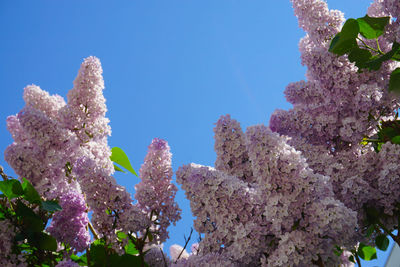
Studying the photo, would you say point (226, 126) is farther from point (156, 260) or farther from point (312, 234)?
→ point (156, 260)

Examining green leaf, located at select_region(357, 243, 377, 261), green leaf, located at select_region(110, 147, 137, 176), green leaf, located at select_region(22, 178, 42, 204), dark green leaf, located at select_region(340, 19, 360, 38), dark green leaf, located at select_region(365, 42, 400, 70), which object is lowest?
green leaf, located at select_region(357, 243, 377, 261)

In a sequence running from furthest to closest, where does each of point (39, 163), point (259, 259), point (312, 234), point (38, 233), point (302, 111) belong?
1. point (39, 163)
2. point (302, 111)
3. point (38, 233)
4. point (259, 259)
5. point (312, 234)

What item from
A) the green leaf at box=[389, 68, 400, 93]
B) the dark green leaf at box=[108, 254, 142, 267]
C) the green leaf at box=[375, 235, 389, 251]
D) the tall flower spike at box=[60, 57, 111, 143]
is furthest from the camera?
the tall flower spike at box=[60, 57, 111, 143]

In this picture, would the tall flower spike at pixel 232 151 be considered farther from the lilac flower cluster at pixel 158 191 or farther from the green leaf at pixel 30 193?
the green leaf at pixel 30 193

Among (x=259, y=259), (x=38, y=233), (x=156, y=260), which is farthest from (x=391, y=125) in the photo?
(x=38, y=233)

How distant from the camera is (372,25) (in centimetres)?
184

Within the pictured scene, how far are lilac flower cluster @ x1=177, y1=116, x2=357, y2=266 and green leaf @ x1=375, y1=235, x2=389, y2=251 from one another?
690 mm

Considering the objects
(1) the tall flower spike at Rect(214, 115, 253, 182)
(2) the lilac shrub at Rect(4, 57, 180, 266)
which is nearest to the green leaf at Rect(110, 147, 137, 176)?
(2) the lilac shrub at Rect(4, 57, 180, 266)

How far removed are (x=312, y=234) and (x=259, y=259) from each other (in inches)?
8.9

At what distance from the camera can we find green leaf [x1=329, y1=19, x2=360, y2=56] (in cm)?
177

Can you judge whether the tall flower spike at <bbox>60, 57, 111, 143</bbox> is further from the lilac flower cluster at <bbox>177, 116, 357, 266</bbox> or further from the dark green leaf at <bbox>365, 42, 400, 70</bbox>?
the dark green leaf at <bbox>365, 42, 400, 70</bbox>

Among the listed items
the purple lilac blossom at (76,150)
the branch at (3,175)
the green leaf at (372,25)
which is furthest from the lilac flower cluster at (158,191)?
the green leaf at (372,25)

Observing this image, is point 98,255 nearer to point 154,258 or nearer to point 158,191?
point 154,258

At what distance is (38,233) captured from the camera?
6.00ft
